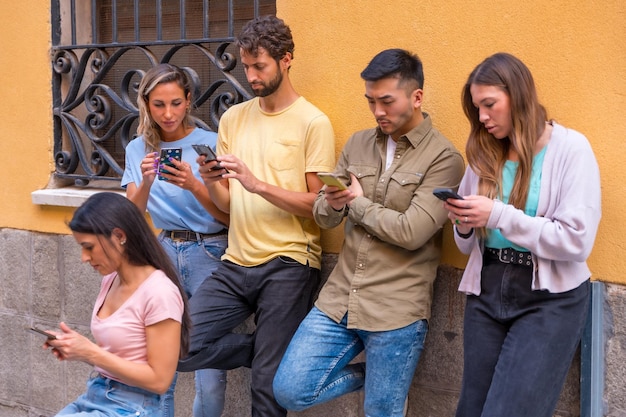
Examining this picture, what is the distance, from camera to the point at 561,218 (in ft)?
9.93

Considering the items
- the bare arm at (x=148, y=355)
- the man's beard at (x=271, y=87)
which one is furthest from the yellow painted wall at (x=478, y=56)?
the bare arm at (x=148, y=355)

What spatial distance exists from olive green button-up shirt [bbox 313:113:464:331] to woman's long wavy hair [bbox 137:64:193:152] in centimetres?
100

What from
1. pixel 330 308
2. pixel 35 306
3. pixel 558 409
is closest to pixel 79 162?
pixel 35 306

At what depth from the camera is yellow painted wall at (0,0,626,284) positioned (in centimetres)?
352

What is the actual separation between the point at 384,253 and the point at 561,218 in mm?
844

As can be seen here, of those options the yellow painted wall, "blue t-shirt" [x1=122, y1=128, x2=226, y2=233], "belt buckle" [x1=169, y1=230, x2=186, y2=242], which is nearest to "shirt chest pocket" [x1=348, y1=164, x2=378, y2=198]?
the yellow painted wall

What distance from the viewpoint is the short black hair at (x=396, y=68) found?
3.54m

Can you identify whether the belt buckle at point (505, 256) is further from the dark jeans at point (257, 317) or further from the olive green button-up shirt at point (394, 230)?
the dark jeans at point (257, 317)

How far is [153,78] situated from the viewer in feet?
13.8

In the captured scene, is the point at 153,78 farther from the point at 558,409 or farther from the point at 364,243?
the point at 558,409

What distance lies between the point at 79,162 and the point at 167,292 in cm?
266

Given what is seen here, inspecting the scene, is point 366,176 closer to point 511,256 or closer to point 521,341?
point 511,256

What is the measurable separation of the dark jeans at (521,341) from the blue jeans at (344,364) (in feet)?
1.33

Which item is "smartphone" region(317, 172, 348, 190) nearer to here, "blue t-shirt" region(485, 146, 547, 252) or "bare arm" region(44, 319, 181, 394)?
"blue t-shirt" region(485, 146, 547, 252)
